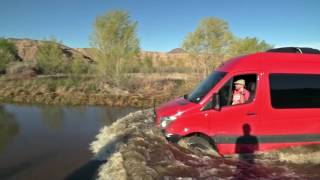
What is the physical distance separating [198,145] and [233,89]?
163 cm

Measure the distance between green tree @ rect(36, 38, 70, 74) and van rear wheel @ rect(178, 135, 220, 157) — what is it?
1858 inches

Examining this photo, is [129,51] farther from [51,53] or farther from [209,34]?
[51,53]

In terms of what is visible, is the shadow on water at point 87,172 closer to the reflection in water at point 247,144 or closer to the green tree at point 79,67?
the reflection in water at point 247,144

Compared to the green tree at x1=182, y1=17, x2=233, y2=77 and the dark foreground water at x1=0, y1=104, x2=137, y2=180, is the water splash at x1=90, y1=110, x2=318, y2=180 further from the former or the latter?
the green tree at x1=182, y1=17, x2=233, y2=77

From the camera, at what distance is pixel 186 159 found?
8.88 m

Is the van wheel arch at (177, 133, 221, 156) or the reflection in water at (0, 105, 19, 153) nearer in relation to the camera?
the van wheel arch at (177, 133, 221, 156)

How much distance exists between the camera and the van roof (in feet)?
29.8

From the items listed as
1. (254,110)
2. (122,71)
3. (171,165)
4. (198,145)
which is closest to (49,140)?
(171,165)

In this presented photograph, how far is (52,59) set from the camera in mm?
54000

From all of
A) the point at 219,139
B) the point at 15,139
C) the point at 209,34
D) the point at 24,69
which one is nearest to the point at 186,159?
the point at 219,139

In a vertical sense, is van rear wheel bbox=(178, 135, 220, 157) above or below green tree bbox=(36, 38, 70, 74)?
below

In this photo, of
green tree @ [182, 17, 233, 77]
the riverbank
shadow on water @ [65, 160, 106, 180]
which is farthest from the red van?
green tree @ [182, 17, 233, 77]

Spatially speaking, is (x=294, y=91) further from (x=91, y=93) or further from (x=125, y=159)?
(x=91, y=93)

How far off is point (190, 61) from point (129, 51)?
855cm
